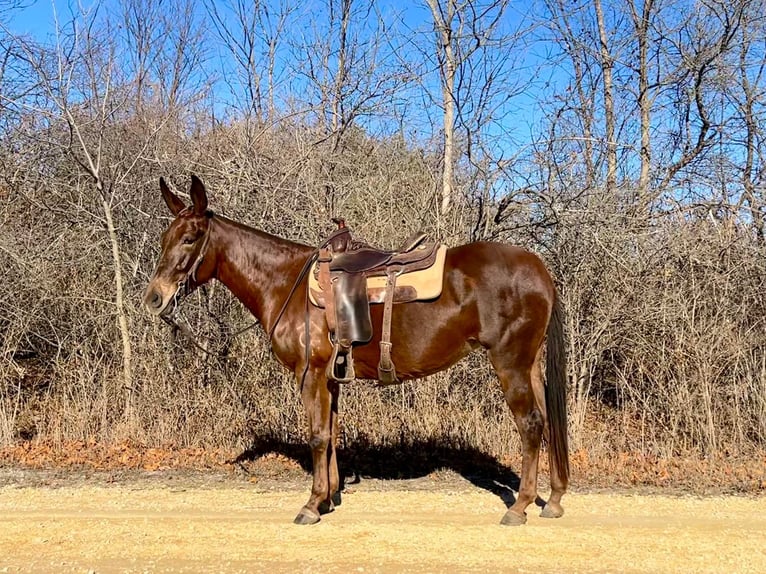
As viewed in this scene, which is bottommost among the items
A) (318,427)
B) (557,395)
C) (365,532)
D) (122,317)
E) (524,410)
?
(365,532)

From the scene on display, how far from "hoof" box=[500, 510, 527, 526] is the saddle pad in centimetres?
163

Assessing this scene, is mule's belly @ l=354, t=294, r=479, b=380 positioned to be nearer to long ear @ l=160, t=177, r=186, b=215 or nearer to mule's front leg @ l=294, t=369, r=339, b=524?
mule's front leg @ l=294, t=369, r=339, b=524

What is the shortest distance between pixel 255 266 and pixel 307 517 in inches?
74.7

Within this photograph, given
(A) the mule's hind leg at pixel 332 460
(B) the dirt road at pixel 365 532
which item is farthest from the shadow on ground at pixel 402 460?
(A) the mule's hind leg at pixel 332 460

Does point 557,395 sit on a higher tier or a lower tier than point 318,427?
higher

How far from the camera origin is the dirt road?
376 centimetres

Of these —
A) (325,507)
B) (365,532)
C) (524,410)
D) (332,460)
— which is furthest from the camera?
(332,460)

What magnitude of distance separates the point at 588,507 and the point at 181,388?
468cm

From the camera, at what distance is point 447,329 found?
4.63m

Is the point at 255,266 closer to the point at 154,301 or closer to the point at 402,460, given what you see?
the point at 154,301

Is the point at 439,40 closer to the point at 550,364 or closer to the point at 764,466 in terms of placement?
the point at 550,364

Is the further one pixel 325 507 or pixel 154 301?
pixel 325 507

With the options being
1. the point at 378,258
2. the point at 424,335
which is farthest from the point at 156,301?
the point at 424,335

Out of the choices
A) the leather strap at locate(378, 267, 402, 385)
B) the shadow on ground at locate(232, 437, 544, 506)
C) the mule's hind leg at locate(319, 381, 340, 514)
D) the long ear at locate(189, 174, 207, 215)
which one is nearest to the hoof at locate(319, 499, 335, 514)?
the mule's hind leg at locate(319, 381, 340, 514)
